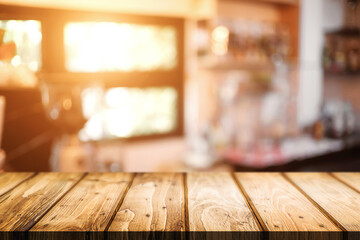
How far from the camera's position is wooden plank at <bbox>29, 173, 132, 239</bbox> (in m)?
0.89

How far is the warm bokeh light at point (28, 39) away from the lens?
9.24 feet

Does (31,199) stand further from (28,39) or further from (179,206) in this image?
(28,39)

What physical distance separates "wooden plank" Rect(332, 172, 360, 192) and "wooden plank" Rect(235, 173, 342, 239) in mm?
198

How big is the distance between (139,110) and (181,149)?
0.54 metres

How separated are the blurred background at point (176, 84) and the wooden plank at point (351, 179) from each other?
4.79 ft

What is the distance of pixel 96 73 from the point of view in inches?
126

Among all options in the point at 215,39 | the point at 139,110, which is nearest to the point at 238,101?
the point at 215,39

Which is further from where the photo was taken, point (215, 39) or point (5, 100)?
point (215, 39)

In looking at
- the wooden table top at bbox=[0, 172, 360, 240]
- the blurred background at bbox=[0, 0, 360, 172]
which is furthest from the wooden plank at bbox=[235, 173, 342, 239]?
the blurred background at bbox=[0, 0, 360, 172]

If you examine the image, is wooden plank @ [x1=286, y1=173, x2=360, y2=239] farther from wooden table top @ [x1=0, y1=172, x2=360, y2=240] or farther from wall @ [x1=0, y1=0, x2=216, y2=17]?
wall @ [x1=0, y1=0, x2=216, y2=17]

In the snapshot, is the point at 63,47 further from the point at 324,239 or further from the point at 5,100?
the point at 324,239

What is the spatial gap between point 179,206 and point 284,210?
0.27 m

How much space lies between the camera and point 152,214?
3.25 ft

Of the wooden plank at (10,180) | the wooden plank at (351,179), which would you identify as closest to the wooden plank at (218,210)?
the wooden plank at (351,179)
